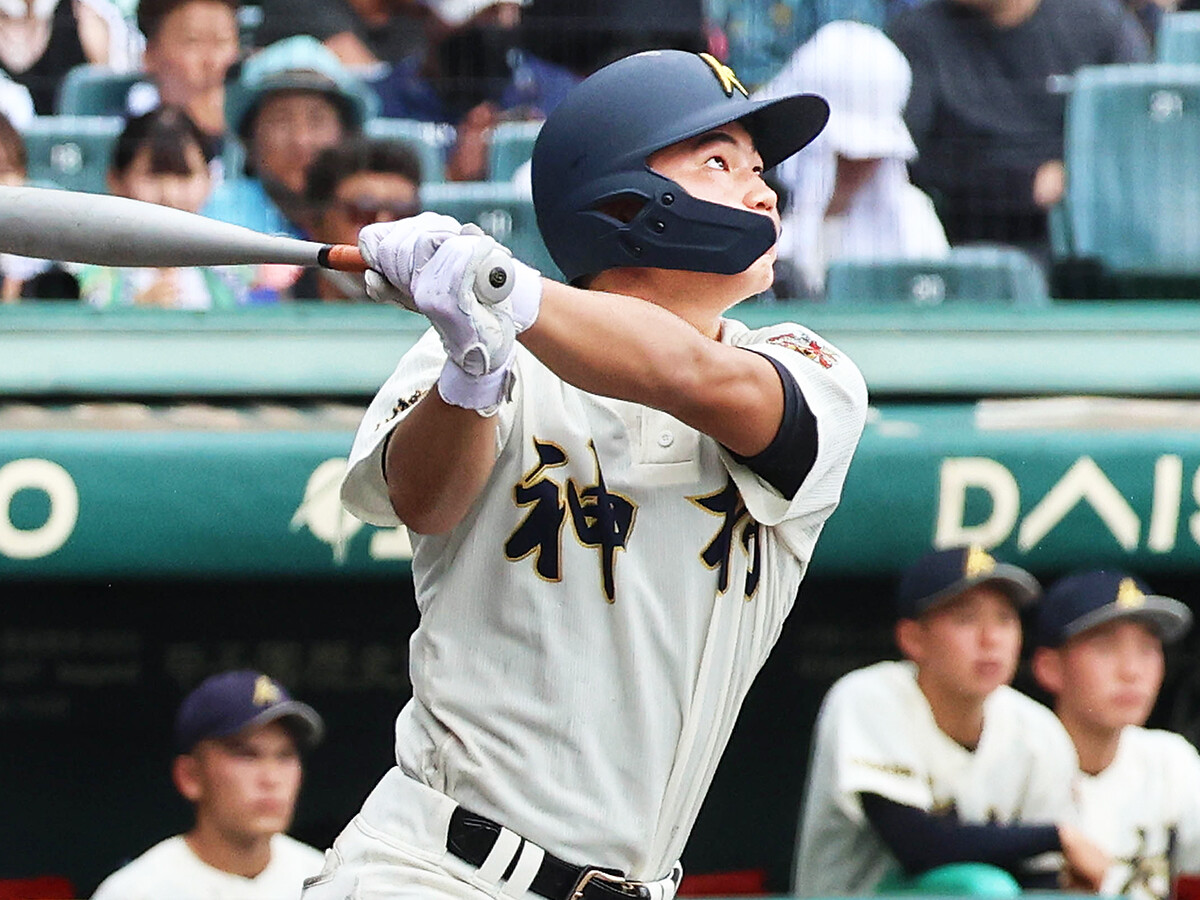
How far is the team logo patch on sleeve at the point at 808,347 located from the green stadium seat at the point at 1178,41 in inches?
121

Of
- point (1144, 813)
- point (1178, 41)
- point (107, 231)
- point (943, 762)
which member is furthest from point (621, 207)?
point (1178, 41)

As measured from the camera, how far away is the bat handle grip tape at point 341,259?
1.98 metres

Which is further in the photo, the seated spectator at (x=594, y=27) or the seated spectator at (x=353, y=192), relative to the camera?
the seated spectator at (x=594, y=27)

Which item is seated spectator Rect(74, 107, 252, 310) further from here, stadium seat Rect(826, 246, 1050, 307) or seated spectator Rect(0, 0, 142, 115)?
stadium seat Rect(826, 246, 1050, 307)

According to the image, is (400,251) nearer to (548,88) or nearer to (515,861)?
(515,861)

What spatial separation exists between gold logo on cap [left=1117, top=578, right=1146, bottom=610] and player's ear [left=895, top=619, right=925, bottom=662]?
418mm

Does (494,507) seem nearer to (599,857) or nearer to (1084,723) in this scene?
(599,857)

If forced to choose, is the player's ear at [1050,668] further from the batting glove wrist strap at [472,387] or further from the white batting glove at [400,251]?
the white batting glove at [400,251]

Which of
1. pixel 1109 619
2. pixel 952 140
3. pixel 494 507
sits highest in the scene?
pixel 952 140

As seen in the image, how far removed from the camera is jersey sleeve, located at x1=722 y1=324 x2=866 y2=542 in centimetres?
220

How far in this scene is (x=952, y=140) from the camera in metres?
4.70

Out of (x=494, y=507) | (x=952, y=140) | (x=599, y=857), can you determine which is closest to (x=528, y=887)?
(x=599, y=857)

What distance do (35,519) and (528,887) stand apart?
2195mm

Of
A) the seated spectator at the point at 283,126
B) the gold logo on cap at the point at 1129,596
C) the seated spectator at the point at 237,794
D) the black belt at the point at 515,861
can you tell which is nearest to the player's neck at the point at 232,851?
the seated spectator at the point at 237,794
